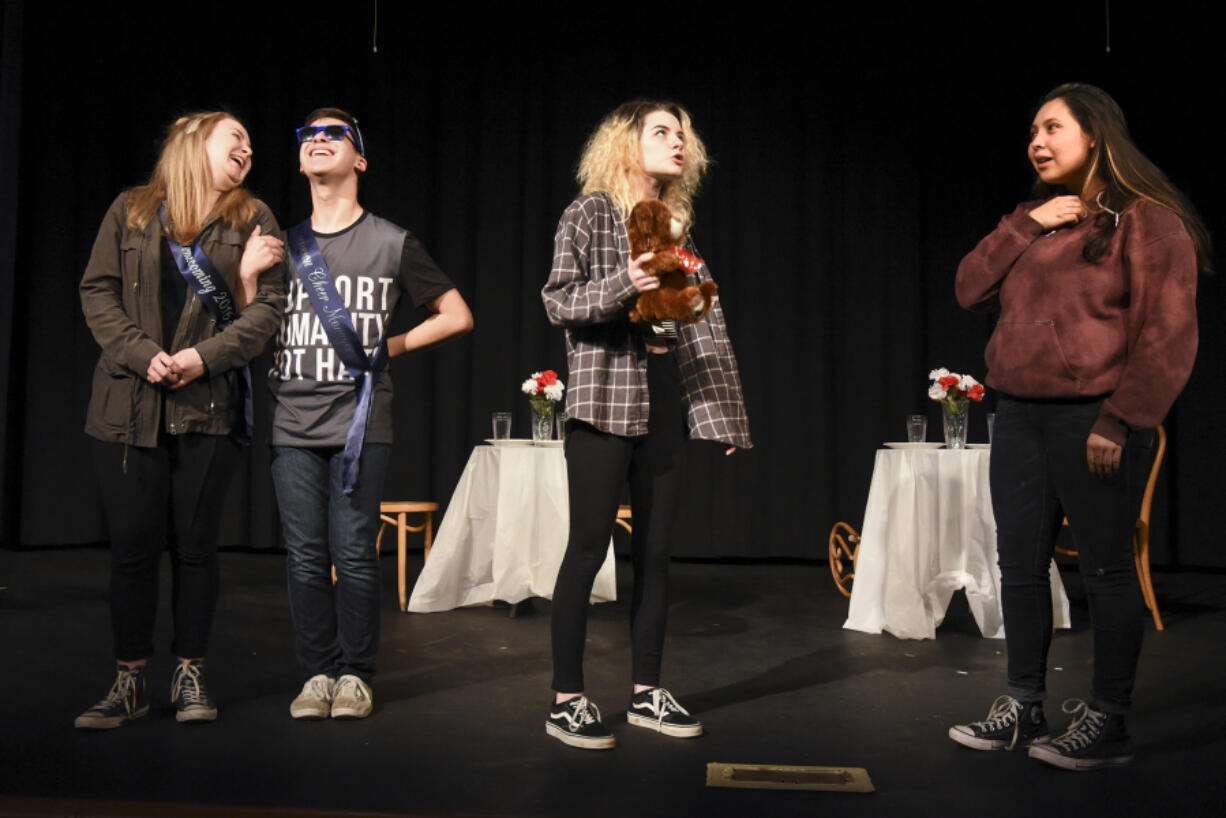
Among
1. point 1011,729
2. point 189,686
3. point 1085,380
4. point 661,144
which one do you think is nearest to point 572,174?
point 661,144

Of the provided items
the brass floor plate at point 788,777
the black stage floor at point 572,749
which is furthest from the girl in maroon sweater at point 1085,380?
the brass floor plate at point 788,777

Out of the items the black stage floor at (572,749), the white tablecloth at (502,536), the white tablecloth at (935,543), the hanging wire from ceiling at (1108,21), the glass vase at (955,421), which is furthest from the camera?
the hanging wire from ceiling at (1108,21)

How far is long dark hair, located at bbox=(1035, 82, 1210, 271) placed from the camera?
209 cm

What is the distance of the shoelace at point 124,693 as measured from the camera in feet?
7.59

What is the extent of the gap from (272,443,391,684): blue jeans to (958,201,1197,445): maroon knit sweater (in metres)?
1.43

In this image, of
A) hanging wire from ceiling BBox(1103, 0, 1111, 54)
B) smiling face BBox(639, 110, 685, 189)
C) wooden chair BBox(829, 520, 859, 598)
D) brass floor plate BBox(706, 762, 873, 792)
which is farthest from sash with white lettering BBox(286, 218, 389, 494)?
hanging wire from ceiling BBox(1103, 0, 1111, 54)

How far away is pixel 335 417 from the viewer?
7.80ft

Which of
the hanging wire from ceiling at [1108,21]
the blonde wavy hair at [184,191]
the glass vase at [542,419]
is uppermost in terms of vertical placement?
the hanging wire from ceiling at [1108,21]

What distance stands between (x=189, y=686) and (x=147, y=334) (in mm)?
804

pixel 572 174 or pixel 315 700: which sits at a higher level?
pixel 572 174

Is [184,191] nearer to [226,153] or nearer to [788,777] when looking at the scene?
[226,153]

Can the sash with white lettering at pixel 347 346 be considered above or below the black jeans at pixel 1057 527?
above

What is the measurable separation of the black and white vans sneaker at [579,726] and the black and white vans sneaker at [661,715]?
5.1 inches

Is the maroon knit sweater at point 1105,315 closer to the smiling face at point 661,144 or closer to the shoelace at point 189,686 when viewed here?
the smiling face at point 661,144
